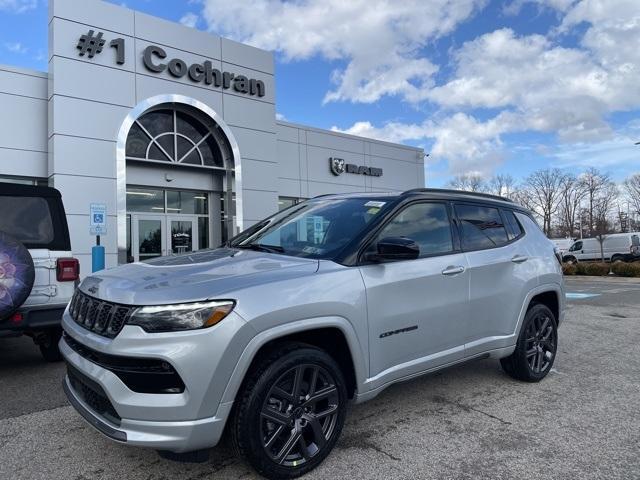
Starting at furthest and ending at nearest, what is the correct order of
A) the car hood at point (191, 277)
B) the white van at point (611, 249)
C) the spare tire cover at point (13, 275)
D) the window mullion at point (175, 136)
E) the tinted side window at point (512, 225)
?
the white van at point (611, 249) → the window mullion at point (175, 136) → the tinted side window at point (512, 225) → the spare tire cover at point (13, 275) → the car hood at point (191, 277)

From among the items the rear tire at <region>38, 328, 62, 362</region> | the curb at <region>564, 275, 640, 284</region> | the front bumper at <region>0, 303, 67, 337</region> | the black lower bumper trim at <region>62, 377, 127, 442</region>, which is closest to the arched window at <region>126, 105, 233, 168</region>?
the rear tire at <region>38, 328, 62, 362</region>

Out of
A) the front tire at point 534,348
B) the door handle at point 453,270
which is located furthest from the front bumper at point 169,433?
the front tire at point 534,348

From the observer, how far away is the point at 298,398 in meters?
2.82

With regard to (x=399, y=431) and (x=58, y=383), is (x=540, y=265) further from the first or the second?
(x=58, y=383)

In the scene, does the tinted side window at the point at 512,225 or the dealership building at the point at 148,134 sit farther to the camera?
the dealership building at the point at 148,134

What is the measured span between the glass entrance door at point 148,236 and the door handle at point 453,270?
38.8 feet

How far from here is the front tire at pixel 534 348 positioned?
453 centimetres

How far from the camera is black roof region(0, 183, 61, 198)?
16.9 feet

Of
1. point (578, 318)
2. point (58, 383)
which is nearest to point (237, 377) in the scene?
point (58, 383)

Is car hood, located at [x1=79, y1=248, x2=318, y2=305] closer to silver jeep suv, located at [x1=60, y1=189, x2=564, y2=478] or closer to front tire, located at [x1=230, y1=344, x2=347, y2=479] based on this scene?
silver jeep suv, located at [x1=60, y1=189, x2=564, y2=478]

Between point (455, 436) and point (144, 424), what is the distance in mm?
2191

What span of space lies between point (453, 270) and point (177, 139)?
12.3m

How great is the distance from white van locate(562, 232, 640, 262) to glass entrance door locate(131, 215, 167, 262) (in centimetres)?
2951

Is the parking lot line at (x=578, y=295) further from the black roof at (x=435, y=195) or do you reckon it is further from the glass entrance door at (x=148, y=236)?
the glass entrance door at (x=148, y=236)
